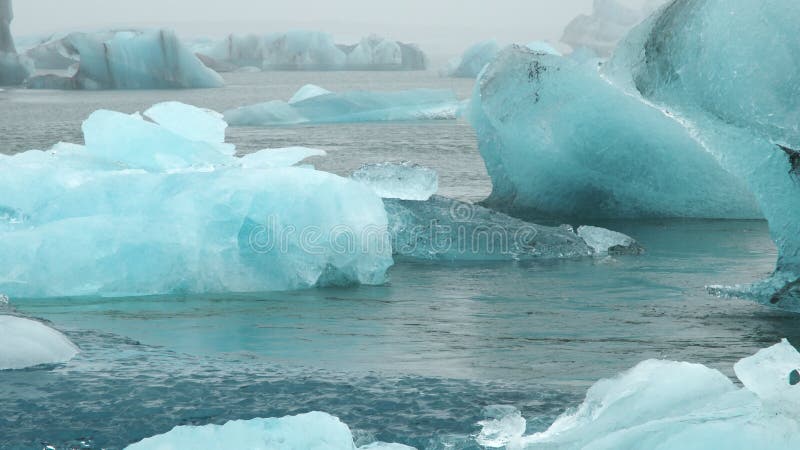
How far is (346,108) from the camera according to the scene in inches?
803

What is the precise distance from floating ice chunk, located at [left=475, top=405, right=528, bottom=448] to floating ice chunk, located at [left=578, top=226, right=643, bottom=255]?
383 centimetres

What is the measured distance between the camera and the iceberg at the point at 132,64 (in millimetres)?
28172

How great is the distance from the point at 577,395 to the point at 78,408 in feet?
5.85

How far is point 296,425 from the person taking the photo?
3.58 meters

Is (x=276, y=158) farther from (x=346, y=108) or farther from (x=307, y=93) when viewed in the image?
(x=307, y=93)

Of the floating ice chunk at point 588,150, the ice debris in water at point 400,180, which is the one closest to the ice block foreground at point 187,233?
the ice debris in water at point 400,180

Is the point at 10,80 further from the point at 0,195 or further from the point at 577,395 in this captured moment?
the point at 577,395

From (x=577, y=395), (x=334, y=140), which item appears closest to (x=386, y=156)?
(x=334, y=140)

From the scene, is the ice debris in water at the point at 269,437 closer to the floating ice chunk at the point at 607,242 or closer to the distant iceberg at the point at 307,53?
the floating ice chunk at the point at 607,242

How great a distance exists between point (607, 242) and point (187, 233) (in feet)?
9.24

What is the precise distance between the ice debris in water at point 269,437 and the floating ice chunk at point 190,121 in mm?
6379

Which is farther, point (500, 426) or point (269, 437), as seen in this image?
point (500, 426)

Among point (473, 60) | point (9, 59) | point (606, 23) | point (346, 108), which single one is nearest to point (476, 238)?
point (346, 108)

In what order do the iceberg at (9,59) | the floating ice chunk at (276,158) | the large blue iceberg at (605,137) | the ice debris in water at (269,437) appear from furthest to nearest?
the iceberg at (9,59), the floating ice chunk at (276,158), the large blue iceberg at (605,137), the ice debris in water at (269,437)
